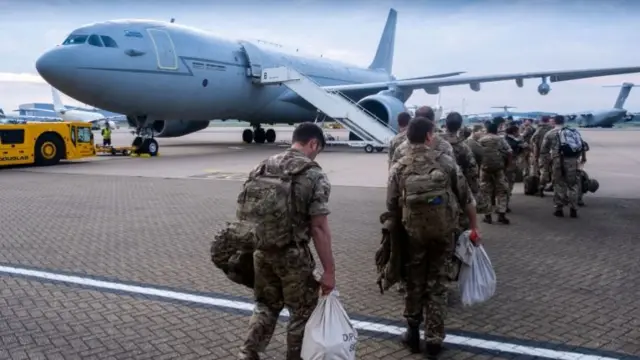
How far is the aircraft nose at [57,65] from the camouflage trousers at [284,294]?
16.4 metres

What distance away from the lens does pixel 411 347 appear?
13.7 ft

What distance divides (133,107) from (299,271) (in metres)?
17.8

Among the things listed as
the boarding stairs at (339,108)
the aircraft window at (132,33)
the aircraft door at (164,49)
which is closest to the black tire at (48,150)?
the aircraft window at (132,33)

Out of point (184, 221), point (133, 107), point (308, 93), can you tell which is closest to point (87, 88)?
point (133, 107)

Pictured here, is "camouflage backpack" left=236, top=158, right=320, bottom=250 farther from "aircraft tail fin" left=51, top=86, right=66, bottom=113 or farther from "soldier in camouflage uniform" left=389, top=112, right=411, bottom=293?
"aircraft tail fin" left=51, top=86, right=66, bottom=113

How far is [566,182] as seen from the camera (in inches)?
373

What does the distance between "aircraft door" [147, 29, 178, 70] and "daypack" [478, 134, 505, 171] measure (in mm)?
13613

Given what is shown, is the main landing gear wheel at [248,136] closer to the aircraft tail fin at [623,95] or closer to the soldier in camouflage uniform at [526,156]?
the soldier in camouflage uniform at [526,156]

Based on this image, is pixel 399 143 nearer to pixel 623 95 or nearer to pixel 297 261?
pixel 297 261

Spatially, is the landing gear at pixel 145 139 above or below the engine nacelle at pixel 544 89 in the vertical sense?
below

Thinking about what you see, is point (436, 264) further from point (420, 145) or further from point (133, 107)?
point (133, 107)

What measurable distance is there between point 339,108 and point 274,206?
19.0 meters

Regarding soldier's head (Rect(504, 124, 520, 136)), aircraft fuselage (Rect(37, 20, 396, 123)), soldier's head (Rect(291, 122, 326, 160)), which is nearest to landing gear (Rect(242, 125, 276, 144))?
aircraft fuselage (Rect(37, 20, 396, 123))

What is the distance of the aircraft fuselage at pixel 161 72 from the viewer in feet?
58.3
